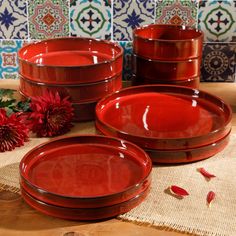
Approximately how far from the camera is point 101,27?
128 cm

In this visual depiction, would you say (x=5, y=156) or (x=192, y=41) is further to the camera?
(x=192, y=41)

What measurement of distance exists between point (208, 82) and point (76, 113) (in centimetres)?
40

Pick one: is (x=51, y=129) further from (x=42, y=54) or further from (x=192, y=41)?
(x=192, y=41)

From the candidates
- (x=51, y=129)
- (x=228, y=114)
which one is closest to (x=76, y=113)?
(x=51, y=129)

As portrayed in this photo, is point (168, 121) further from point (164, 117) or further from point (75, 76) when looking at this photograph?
point (75, 76)

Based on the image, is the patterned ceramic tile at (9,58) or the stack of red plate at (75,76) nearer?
the stack of red plate at (75,76)

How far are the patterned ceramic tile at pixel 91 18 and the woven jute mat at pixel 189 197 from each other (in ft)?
1.34

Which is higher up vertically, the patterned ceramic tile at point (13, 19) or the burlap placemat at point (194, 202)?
the patterned ceramic tile at point (13, 19)

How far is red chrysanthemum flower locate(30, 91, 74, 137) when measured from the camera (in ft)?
3.17

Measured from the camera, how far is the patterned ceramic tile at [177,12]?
1250mm

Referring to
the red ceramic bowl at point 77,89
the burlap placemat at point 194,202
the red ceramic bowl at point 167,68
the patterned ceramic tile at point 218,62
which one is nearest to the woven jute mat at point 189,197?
the burlap placemat at point 194,202

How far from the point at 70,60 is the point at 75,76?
13 centimetres

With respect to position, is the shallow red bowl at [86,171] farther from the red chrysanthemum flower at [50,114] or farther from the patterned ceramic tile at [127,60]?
the patterned ceramic tile at [127,60]

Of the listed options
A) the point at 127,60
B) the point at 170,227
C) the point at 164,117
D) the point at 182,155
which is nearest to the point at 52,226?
the point at 170,227
